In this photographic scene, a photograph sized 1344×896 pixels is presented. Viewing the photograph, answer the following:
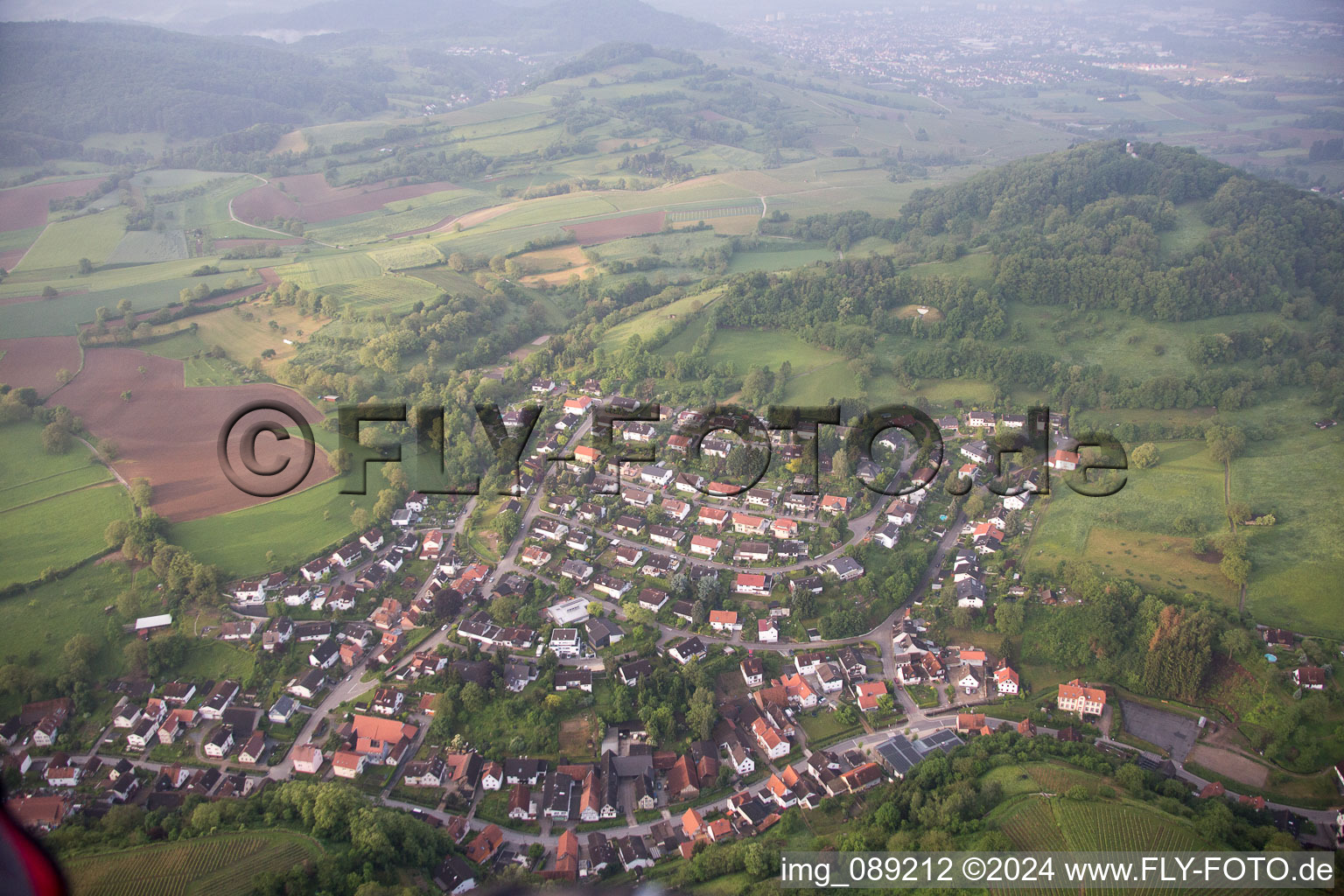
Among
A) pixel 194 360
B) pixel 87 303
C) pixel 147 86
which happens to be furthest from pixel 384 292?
pixel 147 86

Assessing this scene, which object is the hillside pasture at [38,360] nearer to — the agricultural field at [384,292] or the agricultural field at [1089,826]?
the agricultural field at [384,292]

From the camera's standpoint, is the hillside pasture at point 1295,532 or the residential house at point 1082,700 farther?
the hillside pasture at point 1295,532

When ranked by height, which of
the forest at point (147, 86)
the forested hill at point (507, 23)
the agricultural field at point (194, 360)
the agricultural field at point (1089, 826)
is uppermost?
the forested hill at point (507, 23)

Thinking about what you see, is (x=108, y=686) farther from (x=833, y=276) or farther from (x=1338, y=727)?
(x=833, y=276)

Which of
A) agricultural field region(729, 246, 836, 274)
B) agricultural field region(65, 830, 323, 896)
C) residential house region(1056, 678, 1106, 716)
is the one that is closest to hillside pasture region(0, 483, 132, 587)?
agricultural field region(65, 830, 323, 896)

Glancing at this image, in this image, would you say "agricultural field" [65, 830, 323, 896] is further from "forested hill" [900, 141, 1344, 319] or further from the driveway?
"forested hill" [900, 141, 1344, 319]

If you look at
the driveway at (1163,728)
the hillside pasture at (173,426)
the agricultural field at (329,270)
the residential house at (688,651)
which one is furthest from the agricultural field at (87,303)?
the driveway at (1163,728)
